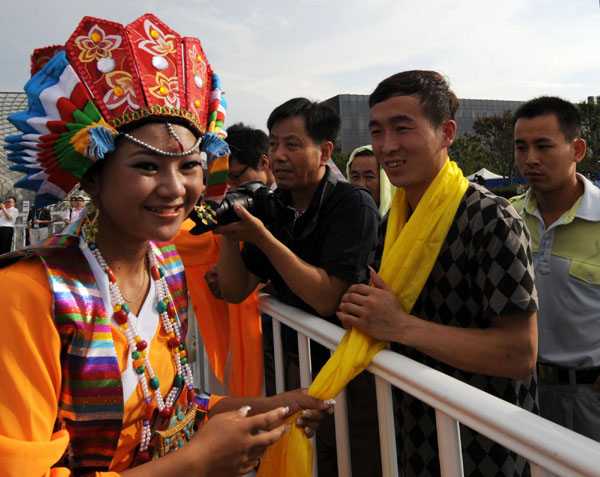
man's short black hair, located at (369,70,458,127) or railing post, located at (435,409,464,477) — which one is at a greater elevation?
man's short black hair, located at (369,70,458,127)

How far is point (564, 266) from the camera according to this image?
216cm

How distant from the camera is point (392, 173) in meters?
1.65

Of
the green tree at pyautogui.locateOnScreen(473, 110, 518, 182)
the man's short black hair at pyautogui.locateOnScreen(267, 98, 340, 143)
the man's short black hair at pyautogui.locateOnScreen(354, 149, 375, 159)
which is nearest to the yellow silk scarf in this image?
the man's short black hair at pyautogui.locateOnScreen(267, 98, 340, 143)

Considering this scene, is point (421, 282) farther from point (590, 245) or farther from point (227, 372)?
point (227, 372)

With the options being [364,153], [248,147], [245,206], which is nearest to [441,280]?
[245,206]

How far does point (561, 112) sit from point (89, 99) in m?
2.34

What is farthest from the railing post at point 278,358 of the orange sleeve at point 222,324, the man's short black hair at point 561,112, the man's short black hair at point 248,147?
the man's short black hair at point 561,112

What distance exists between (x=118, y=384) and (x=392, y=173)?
43.9 inches

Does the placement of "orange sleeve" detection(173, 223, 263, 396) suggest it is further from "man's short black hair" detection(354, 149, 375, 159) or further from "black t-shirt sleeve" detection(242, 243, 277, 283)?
"man's short black hair" detection(354, 149, 375, 159)

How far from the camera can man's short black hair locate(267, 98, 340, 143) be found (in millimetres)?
2357

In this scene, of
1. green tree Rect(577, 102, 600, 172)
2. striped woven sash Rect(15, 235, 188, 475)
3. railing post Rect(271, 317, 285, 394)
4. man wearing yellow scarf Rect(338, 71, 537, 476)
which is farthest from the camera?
green tree Rect(577, 102, 600, 172)

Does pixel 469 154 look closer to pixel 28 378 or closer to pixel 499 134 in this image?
pixel 499 134

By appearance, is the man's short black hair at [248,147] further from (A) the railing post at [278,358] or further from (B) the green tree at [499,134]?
(B) the green tree at [499,134]

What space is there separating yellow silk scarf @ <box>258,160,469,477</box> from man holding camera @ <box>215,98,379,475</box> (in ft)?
1.19
